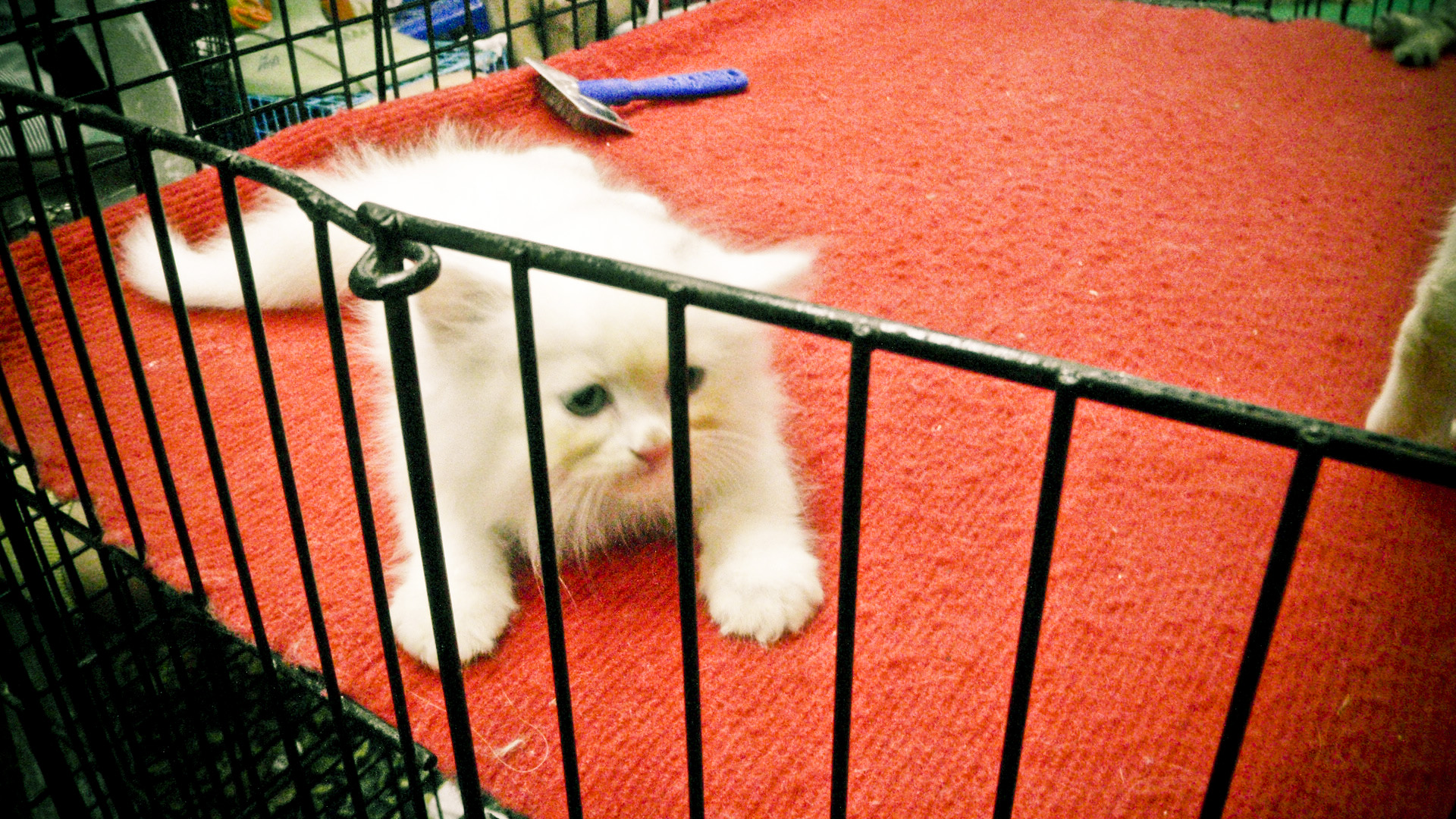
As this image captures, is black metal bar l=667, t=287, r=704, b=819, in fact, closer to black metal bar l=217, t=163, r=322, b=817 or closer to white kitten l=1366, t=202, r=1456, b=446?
black metal bar l=217, t=163, r=322, b=817

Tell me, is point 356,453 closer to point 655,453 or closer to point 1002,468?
point 655,453

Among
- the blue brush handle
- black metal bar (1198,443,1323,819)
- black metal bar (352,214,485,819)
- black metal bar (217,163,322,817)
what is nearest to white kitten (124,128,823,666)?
black metal bar (217,163,322,817)

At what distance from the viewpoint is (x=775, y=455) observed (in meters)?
1.27

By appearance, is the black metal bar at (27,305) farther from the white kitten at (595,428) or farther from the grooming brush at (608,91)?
the grooming brush at (608,91)

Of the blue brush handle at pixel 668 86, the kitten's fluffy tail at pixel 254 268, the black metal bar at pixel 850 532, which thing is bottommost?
the kitten's fluffy tail at pixel 254 268

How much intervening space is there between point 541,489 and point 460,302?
0.48 meters

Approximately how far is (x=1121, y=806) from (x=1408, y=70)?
269 cm

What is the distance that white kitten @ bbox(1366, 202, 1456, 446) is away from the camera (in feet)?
3.95

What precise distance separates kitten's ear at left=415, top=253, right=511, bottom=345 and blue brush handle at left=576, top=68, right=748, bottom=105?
145cm

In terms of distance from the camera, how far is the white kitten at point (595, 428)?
102 centimetres

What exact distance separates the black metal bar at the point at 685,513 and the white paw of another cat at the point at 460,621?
491 mm

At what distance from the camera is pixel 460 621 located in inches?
42.9

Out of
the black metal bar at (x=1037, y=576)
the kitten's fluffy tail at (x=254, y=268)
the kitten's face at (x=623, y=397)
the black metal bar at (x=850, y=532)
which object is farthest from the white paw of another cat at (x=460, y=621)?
the kitten's fluffy tail at (x=254, y=268)

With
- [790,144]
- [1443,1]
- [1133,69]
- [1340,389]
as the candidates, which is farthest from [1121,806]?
[1443,1]
